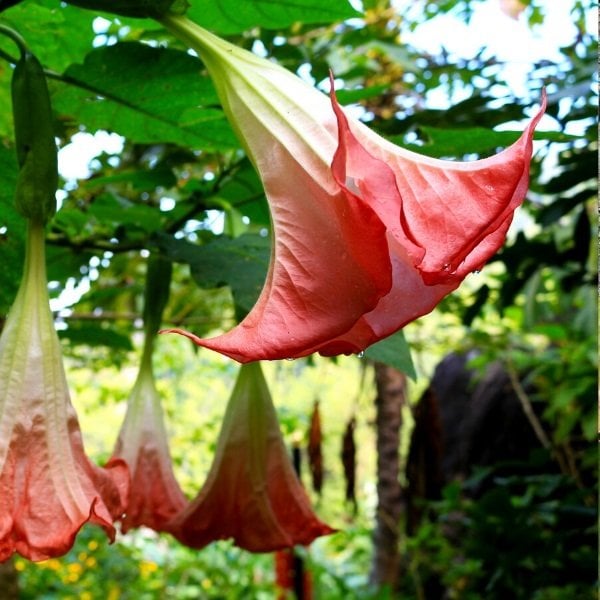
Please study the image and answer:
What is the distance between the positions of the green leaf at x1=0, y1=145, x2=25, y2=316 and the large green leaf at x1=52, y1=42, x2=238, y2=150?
0.07 m

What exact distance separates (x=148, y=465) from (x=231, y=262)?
0.18m

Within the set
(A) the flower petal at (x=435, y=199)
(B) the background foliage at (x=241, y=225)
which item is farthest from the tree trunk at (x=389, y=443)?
A: (A) the flower petal at (x=435, y=199)

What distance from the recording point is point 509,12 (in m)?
1.58

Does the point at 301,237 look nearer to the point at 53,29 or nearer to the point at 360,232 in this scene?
the point at 360,232

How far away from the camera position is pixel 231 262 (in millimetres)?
614

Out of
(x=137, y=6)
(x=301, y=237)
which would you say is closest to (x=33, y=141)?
(x=137, y=6)

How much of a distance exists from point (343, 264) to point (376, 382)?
1743 millimetres

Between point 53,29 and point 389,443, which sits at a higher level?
point 53,29

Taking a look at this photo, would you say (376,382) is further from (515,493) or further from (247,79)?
(247,79)

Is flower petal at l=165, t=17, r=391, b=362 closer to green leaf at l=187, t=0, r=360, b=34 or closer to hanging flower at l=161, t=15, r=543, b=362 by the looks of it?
hanging flower at l=161, t=15, r=543, b=362

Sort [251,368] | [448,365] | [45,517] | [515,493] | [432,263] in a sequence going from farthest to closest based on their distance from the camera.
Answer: [448,365] → [515,493] → [251,368] → [45,517] → [432,263]

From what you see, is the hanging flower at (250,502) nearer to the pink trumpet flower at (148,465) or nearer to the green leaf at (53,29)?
the pink trumpet flower at (148,465)

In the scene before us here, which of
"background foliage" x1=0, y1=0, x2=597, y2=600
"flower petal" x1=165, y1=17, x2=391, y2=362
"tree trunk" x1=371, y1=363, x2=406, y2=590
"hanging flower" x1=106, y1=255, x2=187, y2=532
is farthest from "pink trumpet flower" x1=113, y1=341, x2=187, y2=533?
"tree trunk" x1=371, y1=363, x2=406, y2=590

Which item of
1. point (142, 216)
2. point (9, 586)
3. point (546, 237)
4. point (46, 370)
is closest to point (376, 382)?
point (546, 237)
